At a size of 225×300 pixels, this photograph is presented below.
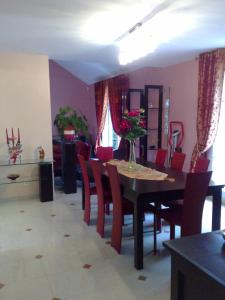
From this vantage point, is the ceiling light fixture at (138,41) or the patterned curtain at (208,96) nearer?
the ceiling light fixture at (138,41)

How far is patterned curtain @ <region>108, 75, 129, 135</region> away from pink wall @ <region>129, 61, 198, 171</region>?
4.04 feet

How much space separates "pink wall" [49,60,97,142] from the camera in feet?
26.8

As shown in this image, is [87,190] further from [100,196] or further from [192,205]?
[192,205]

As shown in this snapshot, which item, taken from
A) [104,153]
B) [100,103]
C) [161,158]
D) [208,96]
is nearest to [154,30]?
[208,96]

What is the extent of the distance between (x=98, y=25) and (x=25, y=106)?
2.26 metres

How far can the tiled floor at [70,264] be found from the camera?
2281mm

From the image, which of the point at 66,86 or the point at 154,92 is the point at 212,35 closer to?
the point at 154,92

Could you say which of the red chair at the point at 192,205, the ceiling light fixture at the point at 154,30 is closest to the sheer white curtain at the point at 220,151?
the ceiling light fixture at the point at 154,30

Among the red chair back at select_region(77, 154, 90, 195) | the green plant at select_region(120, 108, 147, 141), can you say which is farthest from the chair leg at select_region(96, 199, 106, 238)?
the green plant at select_region(120, 108, 147, 141)

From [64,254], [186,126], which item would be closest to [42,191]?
[64,254]

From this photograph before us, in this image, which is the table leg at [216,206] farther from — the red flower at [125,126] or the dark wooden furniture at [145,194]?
the red flower at [125,126]

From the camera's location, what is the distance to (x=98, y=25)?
3037 millimetres

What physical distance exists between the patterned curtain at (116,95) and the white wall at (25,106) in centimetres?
241

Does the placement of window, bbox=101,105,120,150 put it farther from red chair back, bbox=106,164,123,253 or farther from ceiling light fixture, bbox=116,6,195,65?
red chair back, bbox=106,164,123,253
